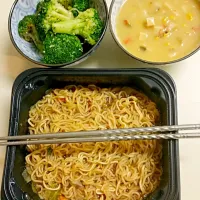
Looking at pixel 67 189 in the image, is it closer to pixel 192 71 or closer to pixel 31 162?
pixel 31 162

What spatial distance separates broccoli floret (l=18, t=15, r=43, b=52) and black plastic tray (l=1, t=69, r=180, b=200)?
0.68ft

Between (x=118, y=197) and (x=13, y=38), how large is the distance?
93 cm

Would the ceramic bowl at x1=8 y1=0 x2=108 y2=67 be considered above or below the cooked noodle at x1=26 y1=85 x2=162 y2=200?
above

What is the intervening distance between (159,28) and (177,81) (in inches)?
11.4

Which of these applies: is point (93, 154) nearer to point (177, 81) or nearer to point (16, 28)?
point (177, 81)

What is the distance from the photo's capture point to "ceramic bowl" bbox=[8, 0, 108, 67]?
207cm

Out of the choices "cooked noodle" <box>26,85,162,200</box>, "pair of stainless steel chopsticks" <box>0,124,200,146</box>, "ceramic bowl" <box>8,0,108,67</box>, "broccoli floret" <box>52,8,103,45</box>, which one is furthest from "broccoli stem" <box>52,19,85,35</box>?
"pair of stainless steel chopsticks" <box>0,124,200,146</box>

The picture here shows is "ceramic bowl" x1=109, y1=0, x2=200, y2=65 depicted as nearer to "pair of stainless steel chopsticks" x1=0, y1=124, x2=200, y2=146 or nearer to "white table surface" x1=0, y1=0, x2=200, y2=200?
"white table surface" x1=0, y1=0, x2=200, y2=200

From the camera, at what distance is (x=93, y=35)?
2082 millimetres

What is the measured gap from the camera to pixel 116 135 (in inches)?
74.0

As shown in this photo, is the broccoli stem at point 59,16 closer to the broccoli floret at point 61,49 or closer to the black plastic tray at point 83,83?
the broccoli floret at point 61,49

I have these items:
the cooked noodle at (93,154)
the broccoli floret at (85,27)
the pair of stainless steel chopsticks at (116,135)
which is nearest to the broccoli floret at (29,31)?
the broccoli floret at (85,27)

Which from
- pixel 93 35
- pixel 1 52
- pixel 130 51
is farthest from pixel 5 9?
pixel 130 51

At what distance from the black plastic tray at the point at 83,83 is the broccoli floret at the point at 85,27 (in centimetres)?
18
